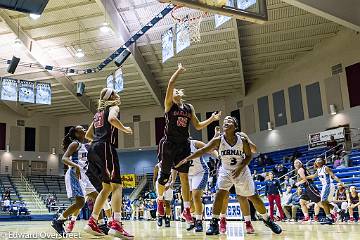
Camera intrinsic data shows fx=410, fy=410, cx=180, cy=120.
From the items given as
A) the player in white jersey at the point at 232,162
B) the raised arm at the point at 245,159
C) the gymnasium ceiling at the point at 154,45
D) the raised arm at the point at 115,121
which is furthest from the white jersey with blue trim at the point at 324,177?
the gymnasium ceiling at the point at 154,45

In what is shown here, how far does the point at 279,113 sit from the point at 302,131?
6.95 feet

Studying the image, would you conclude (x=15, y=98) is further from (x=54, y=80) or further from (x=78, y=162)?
(x=78, y=162)

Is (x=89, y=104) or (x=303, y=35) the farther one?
(x=89, y=104)

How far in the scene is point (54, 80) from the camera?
2562 cm

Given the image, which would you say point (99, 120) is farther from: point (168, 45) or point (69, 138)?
point (168, 45)

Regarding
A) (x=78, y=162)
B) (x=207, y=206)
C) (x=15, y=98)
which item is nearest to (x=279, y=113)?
(x=207, y=206)

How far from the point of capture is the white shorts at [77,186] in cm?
624

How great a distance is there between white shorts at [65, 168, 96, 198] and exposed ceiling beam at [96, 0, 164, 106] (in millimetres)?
12057

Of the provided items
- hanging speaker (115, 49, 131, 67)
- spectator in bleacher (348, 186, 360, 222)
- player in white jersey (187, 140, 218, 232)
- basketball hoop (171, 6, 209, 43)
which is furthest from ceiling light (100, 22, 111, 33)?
player in white jersey (187, 140, 218, 232)

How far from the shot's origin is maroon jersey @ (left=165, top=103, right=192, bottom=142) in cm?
615

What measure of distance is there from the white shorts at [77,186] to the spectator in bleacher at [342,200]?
27.5ft

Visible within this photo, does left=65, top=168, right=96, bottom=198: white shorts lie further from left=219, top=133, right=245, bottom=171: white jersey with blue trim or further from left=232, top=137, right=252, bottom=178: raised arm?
left=232, top=137, right=252, bottom=178: raised arm

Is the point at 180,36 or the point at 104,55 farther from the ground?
the point at 104,55

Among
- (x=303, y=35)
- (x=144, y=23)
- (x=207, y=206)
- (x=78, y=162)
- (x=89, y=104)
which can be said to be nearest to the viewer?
(x=78, y=162)
